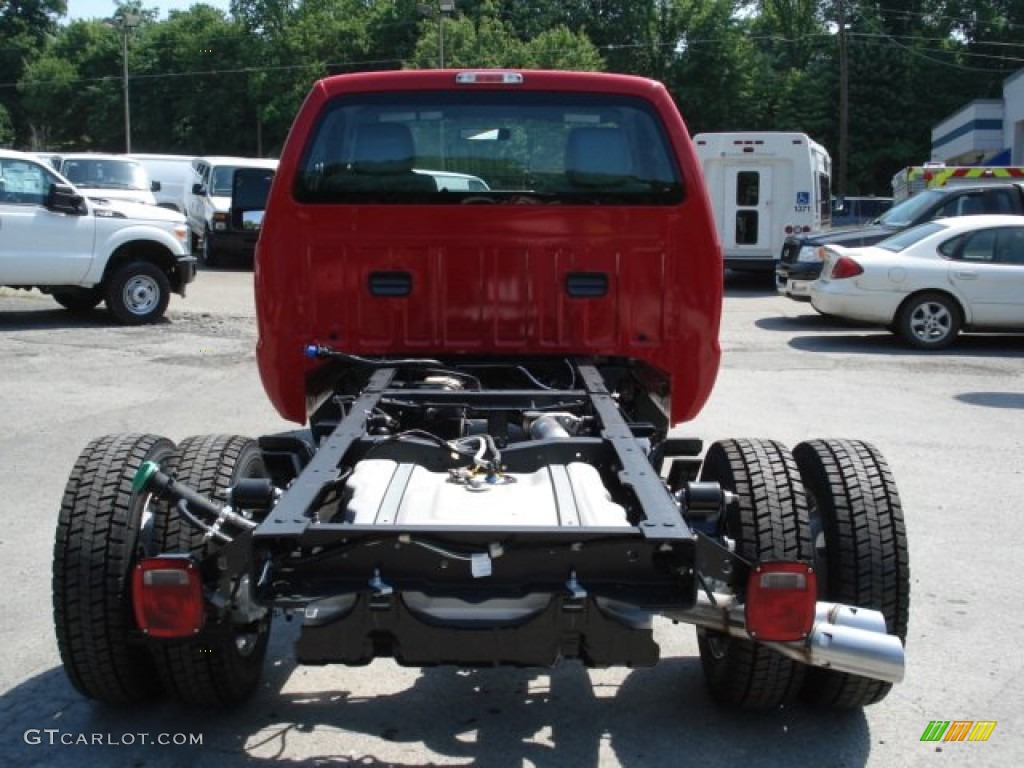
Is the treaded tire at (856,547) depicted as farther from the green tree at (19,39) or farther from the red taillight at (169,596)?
the green tree at (19,39)

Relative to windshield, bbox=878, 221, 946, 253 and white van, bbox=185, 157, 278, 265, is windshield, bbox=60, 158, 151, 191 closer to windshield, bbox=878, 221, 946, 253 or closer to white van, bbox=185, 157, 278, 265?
white van, bbox=185, 157, 278, 265

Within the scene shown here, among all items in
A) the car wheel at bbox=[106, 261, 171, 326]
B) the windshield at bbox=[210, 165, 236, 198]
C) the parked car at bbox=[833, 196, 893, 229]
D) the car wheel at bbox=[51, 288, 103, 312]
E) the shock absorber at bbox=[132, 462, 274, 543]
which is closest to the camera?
the shock absorber at bbox=[132, 462, 274, 543]

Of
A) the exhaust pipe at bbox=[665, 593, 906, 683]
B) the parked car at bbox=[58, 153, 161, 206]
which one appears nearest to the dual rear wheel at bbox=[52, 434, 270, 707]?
the exhaust pipe at bbox=[665, 593, 906, 683]

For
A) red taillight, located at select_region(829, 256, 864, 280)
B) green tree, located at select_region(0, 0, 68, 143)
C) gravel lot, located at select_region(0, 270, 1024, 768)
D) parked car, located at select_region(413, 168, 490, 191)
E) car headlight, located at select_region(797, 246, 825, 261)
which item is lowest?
gravel lot, located at select_region(0, 270, 1024, 768)

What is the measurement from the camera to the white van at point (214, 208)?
22578 mm

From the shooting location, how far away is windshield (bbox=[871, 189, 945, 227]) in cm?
1659

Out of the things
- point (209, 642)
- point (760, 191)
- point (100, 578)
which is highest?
point (760, 191)

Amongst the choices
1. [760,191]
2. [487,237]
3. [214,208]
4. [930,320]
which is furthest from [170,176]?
[487,237]

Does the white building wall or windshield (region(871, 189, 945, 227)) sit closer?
windshield (region(871, 189, 945, 227))

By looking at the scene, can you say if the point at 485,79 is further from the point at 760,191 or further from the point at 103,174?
the point at 103,174

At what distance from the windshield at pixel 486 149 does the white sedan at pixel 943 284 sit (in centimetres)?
891

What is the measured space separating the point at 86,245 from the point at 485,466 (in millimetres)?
11660

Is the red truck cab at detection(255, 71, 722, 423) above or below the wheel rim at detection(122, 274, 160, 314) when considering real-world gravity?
above

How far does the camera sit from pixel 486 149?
5.41 m
